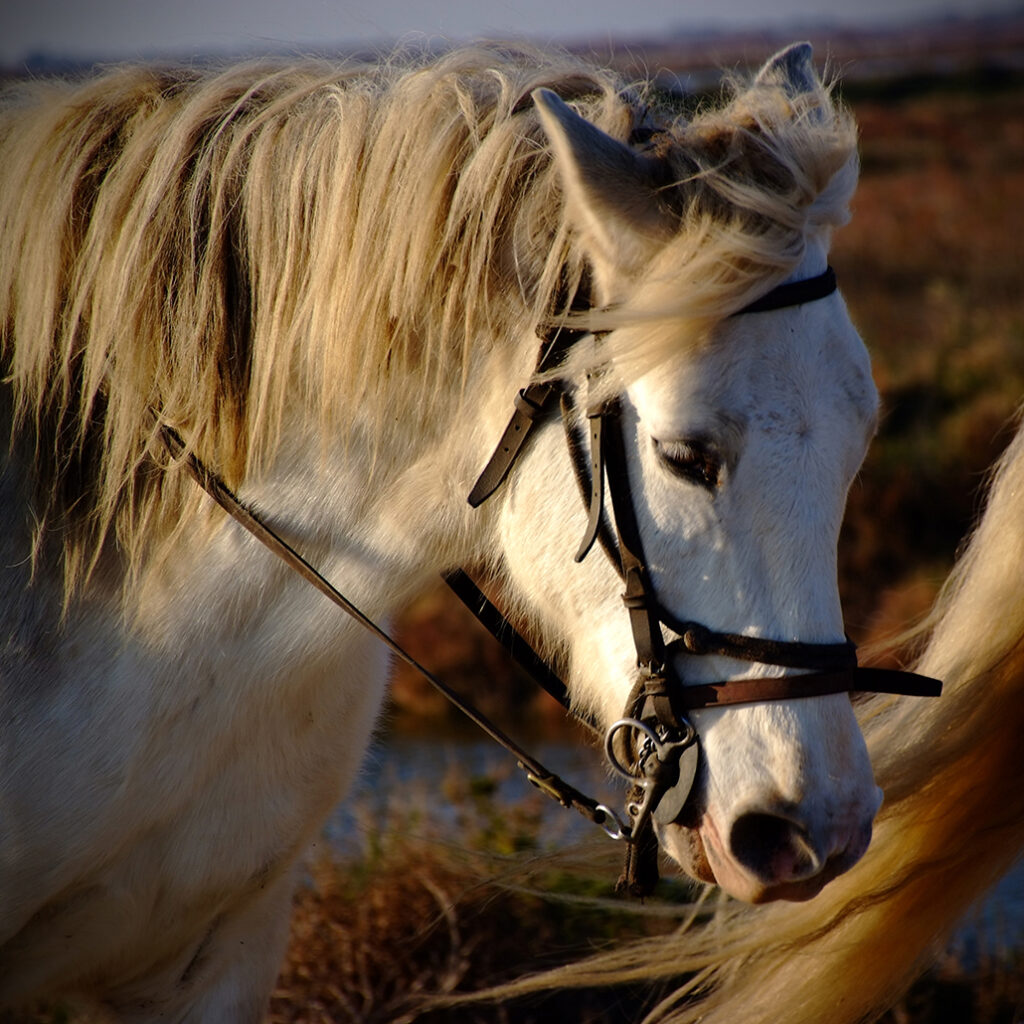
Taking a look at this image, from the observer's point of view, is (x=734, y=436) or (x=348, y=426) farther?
(x=348, y=426)

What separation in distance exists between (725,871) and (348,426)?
3.28 feet

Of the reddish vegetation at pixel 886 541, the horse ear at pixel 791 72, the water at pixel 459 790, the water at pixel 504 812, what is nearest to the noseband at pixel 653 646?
the horse ear at pixel 791 72

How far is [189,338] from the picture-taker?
204 centimetres

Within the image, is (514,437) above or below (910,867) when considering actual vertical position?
above

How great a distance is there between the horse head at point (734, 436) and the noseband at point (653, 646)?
1 cm

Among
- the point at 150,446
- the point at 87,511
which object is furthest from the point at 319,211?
the point at 87,511

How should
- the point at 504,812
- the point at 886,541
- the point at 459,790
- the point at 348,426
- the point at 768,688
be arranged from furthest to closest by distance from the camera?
the point at 886,541, the point at 459,790, the point at 504,812, the point at 348,426, the point at 768,688

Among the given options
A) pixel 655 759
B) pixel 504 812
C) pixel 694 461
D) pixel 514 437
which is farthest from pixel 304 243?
pixel 504 812

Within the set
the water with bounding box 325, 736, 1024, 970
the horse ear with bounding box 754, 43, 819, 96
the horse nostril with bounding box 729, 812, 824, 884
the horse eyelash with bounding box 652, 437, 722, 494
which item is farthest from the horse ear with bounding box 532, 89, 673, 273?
the water with bounding box 325, 736, 1024, 970

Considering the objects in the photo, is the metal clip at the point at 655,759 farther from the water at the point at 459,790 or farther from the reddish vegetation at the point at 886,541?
the water at the point at 459,790

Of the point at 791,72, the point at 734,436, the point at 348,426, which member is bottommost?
the point at 348,426

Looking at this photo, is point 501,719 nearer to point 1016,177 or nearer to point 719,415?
point 719,415

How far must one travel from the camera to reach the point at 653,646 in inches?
70.6

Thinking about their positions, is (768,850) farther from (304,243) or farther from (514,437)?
(304,243)
